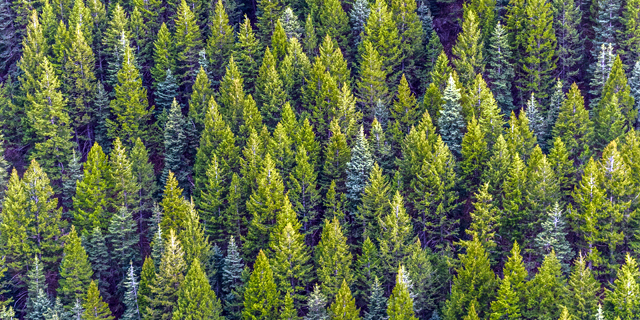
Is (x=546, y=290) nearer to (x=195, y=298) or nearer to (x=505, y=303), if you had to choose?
(x=505, y=303)

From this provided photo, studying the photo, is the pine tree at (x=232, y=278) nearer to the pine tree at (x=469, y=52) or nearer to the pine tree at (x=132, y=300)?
the pine tree at (x=132, y=300)

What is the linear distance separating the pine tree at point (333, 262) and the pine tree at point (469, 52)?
2622 centimetres

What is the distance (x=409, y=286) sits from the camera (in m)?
71.9

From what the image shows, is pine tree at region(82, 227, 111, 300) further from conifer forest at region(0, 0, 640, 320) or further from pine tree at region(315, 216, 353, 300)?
pine tree at region(315, 216, 353, 300)

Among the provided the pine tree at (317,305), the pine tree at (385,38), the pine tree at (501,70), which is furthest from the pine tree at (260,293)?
the pine tree at (501,70)

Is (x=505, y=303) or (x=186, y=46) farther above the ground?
(x=186, y=46)

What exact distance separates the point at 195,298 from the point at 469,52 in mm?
41676

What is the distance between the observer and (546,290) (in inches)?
2731

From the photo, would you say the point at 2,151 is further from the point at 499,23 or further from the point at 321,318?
the point at 499,23

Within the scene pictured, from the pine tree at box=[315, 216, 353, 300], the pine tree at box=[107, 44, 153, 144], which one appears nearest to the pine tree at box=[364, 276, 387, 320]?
the pine tree at box=[315, 216, 353, 300]

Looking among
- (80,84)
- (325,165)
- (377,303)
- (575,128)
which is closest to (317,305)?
(377,303)

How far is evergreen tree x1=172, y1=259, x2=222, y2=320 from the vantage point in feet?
237

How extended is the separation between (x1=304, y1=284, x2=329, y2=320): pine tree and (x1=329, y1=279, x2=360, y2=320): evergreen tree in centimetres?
185

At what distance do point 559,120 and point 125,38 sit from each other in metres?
52.4
